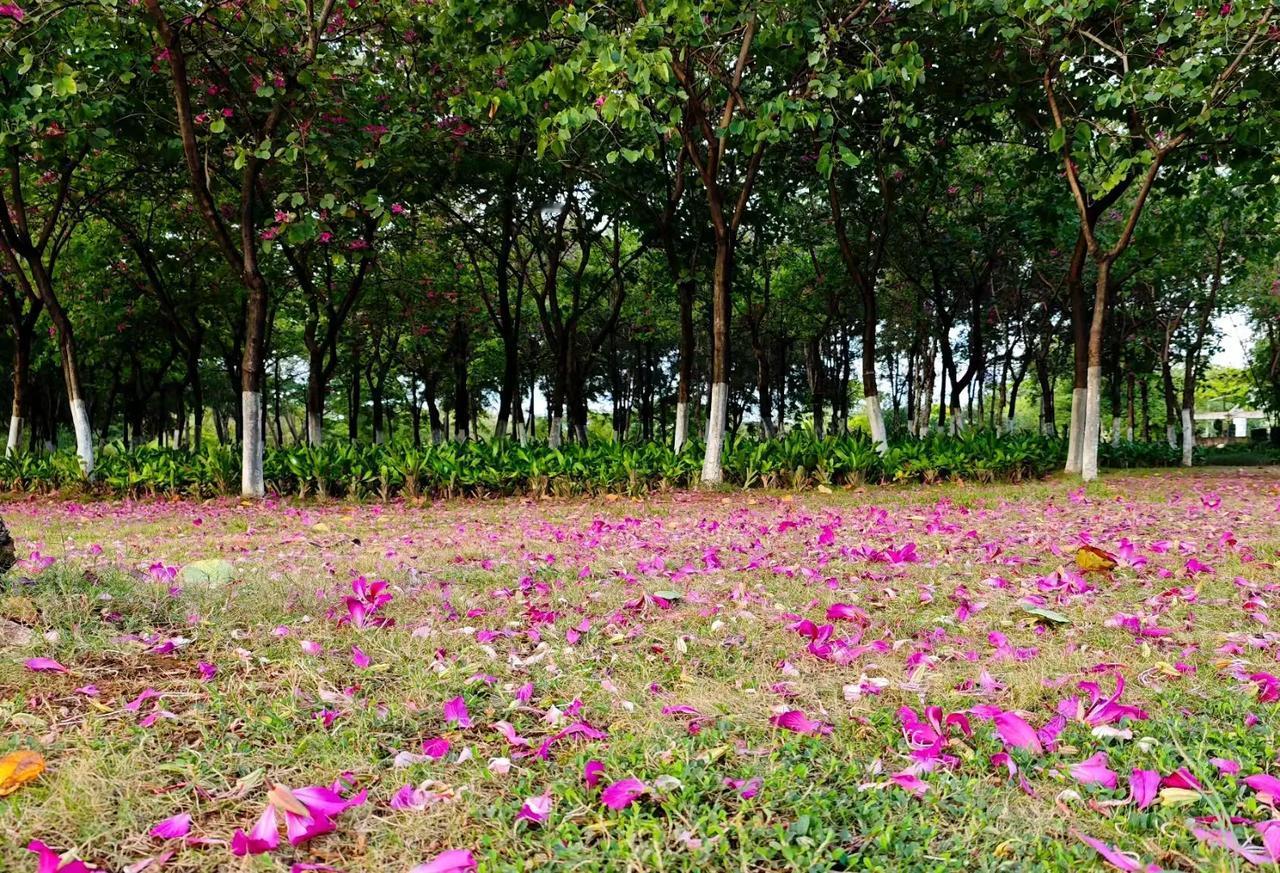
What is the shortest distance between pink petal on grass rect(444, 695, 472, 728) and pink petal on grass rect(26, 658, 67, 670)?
1.36 meters

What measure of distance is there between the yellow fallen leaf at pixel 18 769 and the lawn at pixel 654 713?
0.8 inches

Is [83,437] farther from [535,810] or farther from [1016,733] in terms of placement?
[1016,733]

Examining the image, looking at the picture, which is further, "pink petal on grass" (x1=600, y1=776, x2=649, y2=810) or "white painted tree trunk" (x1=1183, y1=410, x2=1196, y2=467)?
"white painted tree trunk" (x1=1183, y1=410, x2=1196, y2=467)

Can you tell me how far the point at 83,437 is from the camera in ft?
37.3

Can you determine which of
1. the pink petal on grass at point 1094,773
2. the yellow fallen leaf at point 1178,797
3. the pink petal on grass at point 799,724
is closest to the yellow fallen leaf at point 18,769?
the pink petal on grass at point 799,724

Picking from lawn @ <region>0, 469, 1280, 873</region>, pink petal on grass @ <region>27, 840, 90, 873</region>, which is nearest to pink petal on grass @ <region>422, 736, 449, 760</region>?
lawn @ <region>0, 469, 1280, 873</region>

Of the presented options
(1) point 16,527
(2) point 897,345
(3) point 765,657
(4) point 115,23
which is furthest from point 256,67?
(2) point 897,345

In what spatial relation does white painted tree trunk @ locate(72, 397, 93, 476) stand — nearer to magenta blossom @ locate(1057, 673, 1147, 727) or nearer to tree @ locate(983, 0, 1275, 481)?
magenta blossom @ locate(1057, 673, 1147, 727)

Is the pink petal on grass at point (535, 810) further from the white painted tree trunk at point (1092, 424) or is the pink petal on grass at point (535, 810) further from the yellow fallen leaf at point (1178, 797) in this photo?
the white painted tree trunk at point (1092, 424)

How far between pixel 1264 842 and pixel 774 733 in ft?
3.67

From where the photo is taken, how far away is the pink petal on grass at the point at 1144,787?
5.78 feet

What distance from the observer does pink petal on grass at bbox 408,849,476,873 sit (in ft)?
5.01

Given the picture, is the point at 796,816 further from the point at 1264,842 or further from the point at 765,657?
the point at 765,657

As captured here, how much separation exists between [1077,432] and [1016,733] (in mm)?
11060
